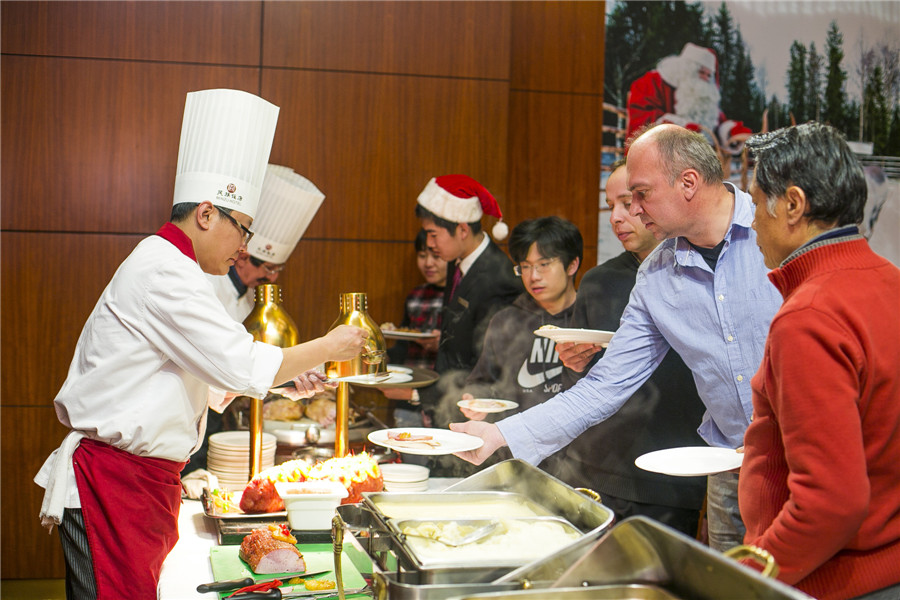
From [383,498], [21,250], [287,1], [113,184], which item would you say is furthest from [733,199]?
[21,250]

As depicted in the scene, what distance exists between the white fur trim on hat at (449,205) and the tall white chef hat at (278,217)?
1.90ft

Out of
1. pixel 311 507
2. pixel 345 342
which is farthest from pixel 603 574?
pixel 345 342

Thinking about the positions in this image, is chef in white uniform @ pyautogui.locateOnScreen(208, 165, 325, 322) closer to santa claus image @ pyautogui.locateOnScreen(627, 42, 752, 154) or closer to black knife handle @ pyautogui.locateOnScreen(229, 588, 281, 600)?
black knife handle @ pyautogui.locateOnScreen(229, 588, 281, 600)

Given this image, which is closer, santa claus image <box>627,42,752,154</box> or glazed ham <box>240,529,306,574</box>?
glazed ham <box>240,529,306,574</box>

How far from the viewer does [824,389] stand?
47.9 inches

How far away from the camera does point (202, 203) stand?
2066mm

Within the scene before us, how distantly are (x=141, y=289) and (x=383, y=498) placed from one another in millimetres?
813

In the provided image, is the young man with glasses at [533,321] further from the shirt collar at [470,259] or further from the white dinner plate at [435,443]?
the white dinner plate at [435,443]

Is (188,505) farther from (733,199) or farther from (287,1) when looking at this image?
(287,1)

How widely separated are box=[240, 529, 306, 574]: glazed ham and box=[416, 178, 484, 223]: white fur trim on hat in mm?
2322

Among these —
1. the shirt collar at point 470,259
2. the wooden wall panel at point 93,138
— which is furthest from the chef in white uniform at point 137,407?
the wooden wall panel at point 93,138

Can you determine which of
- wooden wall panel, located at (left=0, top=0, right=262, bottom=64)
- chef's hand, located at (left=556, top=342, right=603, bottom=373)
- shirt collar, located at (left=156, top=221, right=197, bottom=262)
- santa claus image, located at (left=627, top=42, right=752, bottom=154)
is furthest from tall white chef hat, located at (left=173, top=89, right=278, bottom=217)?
santa claus image, located at (left=627, top=42, right=752, bottom=154)

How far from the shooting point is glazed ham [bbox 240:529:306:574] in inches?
69.2

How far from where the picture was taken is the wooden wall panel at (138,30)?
13.2 feet
